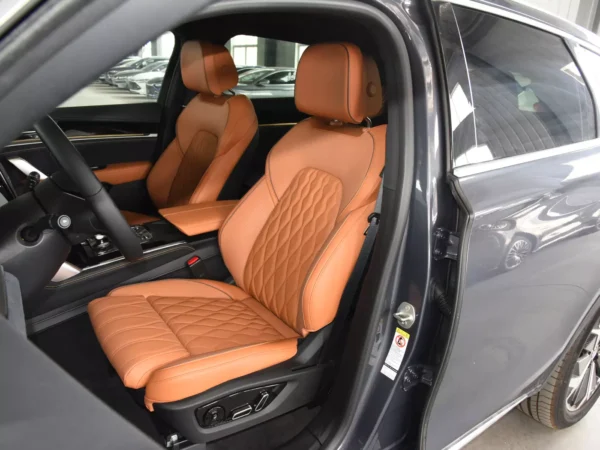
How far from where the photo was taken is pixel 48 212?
145 centimetres

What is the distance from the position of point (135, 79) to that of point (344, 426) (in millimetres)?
2494

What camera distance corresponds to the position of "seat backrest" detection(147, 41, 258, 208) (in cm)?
235

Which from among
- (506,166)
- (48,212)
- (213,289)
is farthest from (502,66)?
(48,212)

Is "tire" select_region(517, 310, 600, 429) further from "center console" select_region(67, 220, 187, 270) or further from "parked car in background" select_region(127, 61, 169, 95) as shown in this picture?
"parked car in background" select_region(127, 61, 169, 95)

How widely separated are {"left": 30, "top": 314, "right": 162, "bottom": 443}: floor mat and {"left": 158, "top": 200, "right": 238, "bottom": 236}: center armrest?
44 cm

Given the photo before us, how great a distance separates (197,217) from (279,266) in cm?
41

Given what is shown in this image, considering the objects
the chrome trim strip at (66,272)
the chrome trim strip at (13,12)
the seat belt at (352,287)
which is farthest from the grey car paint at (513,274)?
the chrome trim strip at (66,272)

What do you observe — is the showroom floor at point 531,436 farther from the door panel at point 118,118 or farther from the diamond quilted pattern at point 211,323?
the door panel at point 118,118

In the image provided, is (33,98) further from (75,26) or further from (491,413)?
(491,413)

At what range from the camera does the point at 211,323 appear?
5.13 ft

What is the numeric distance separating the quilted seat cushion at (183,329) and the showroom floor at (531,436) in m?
0.93

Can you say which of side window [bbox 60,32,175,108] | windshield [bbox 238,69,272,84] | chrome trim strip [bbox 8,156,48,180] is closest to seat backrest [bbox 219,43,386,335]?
chrome trim strip [bbox 8,156,48,180]

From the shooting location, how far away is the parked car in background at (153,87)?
313 centimetres

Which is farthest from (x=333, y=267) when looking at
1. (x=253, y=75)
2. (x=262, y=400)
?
(x=253, y=75)
